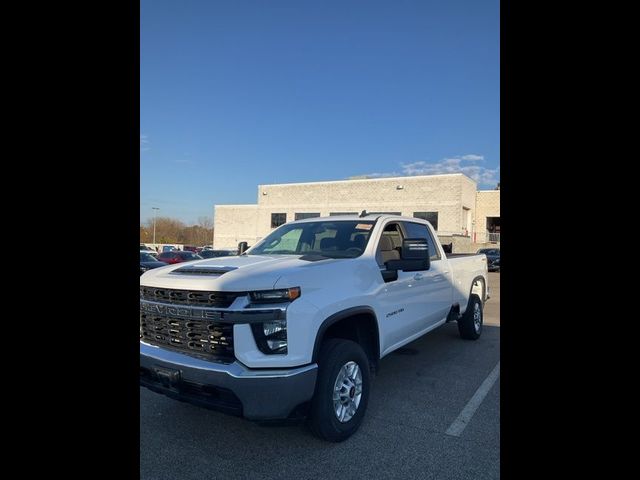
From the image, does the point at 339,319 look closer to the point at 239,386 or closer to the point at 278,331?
the point at 278,331

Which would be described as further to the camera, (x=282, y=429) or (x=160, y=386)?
(x=282, y=429)

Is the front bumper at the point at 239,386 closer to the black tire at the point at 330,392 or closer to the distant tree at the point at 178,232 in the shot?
the black tire at the point at 330,392

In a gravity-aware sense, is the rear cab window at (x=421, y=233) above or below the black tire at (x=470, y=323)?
above

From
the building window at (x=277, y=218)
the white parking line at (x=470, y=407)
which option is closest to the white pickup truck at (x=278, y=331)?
the white parking line at (x=470, y=407)

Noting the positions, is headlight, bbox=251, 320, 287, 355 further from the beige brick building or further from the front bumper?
the beige brick building

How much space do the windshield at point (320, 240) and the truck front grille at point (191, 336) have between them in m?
1.51

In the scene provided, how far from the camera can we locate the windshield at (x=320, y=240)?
171 inches

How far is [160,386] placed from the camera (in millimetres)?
3154
